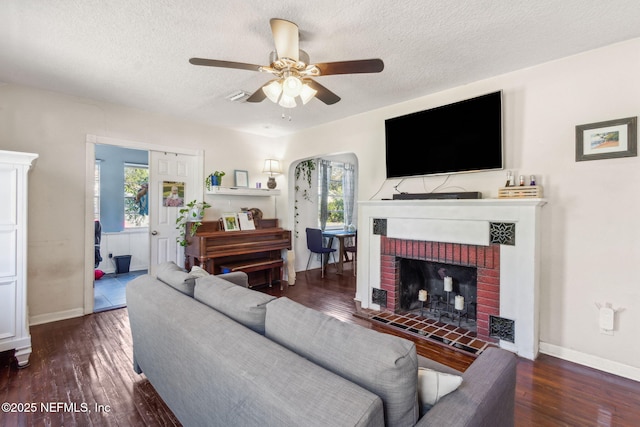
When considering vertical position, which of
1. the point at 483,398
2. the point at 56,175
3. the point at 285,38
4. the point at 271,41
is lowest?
the point at 483,398

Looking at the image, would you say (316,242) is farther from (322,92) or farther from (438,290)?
(322,92)

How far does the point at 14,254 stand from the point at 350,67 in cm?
294

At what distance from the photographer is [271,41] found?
229 centimetres

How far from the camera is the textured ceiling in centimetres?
189

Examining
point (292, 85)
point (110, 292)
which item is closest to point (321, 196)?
point (110, 292)

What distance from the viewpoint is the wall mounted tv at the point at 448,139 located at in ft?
9.23

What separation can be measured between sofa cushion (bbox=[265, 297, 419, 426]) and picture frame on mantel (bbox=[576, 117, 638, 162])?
245 cm

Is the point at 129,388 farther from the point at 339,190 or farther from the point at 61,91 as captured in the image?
the point at 339,190

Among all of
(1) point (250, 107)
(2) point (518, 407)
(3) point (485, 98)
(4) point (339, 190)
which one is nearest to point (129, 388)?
(2) point (518, 407)

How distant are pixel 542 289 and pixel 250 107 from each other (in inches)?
142

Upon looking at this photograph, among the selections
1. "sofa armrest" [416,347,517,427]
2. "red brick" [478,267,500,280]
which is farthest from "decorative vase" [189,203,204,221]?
"sofa armrest" [416,347,517,427]

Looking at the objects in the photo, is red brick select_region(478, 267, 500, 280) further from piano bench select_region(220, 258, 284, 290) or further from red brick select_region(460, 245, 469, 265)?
piano bench select_region(220, 258, 284, 290)

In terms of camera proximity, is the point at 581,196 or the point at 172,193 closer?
the point at 581,196

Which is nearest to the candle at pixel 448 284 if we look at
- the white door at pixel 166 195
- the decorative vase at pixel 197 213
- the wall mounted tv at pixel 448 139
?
the wall mounted tv at pixel 448 139
